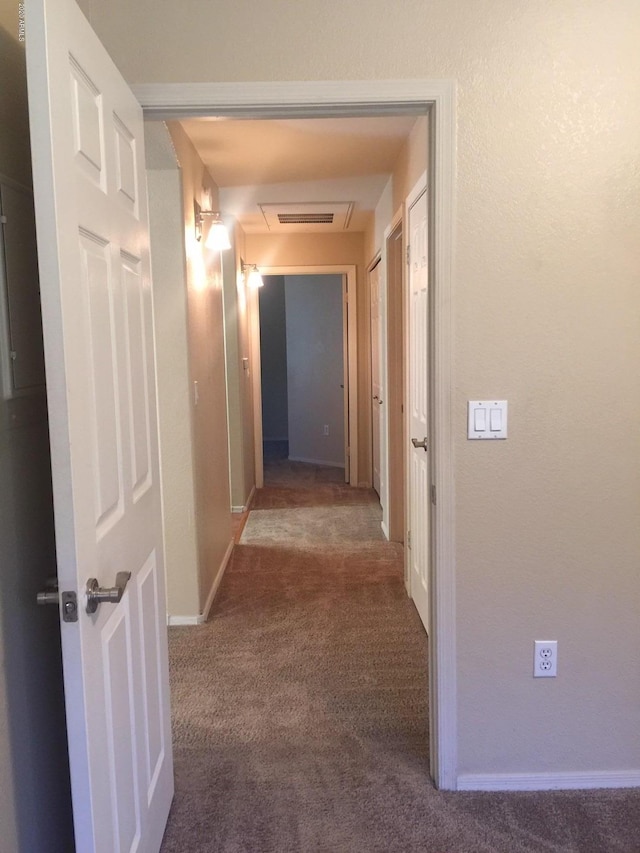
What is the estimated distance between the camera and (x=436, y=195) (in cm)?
178

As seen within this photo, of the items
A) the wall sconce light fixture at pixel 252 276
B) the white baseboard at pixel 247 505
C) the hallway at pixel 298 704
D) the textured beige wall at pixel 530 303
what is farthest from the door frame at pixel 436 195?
the wall sconce light fixture at pixel 252 276

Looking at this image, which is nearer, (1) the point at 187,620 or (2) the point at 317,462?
(1) the point at 187,620

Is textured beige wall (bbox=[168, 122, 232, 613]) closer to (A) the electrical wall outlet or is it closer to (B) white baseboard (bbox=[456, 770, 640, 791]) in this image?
(B) white baseboard (bbox=[456, 770, 640, 791])

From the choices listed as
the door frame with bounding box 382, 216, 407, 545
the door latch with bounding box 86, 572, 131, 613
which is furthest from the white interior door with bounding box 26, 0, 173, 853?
the door frame with bounding box 382, 216, 407, 545

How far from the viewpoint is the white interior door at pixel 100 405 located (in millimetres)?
1060

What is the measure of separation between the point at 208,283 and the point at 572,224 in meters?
2.30

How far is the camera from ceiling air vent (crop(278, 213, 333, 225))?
482cm

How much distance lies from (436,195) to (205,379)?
1.99 metres

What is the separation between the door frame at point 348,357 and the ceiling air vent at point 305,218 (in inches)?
22.1

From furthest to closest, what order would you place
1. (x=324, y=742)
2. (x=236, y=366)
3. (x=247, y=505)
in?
(x=247, y=505) → (x=236, y=366) → (x=324, y=742)

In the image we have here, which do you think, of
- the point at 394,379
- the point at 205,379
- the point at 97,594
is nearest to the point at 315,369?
the point at 394,379

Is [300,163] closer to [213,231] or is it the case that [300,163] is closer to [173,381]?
[213,231]

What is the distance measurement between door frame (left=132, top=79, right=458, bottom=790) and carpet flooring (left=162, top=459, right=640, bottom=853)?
0.66ft

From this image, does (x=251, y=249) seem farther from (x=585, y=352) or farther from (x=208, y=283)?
(x=585, y=352)
